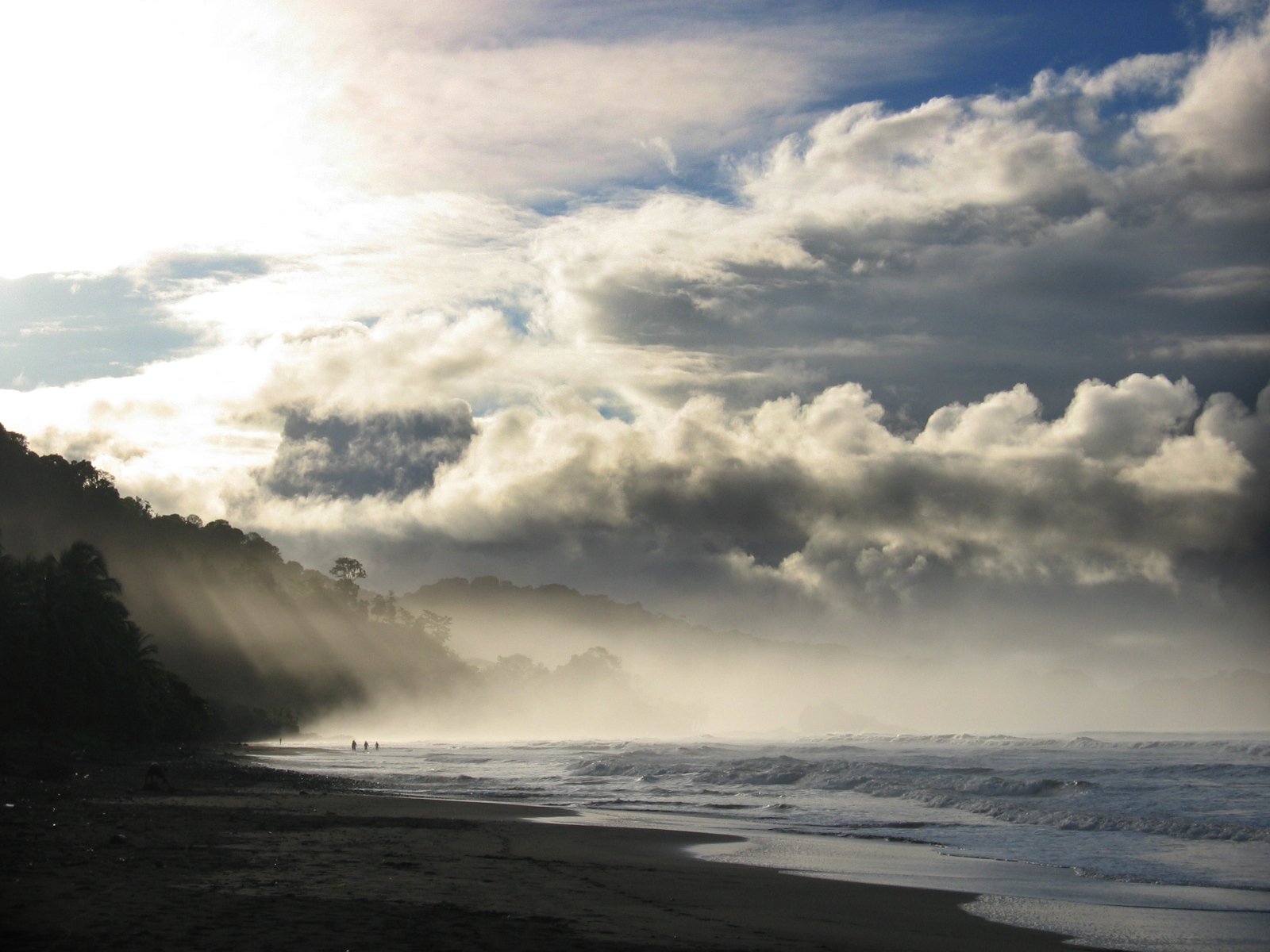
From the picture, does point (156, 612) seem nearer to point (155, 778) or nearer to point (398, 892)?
point (155, 778)

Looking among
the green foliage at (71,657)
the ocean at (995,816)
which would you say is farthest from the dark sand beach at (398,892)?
the green foliage at (71,657)

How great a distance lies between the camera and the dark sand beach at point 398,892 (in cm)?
1098

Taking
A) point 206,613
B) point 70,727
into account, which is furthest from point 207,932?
point 206,613

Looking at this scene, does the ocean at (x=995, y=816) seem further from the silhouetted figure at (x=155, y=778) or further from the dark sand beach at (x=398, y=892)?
the silhouetted figure at (x=155, y=778)

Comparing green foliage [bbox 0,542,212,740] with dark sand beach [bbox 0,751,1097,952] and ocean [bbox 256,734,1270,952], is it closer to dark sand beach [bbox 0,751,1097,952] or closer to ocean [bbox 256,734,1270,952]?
ocean [bbox 256,734,1270,952]

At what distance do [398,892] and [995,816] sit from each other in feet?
74.7

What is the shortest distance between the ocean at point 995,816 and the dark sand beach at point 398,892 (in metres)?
2.06

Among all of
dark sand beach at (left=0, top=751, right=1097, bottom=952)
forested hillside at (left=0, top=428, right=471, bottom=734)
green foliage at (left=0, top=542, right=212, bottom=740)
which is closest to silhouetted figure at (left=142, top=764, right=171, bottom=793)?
dark sand beach at (left=0, top=751, right=1097, bottom=952)

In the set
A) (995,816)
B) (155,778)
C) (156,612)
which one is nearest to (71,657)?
(155,778)

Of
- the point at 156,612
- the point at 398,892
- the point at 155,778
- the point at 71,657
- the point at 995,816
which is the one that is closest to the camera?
the point at 398,892

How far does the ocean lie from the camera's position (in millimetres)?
16391

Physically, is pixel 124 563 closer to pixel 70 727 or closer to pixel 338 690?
pixel 338 690

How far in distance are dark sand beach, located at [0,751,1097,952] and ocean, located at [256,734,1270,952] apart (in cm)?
206

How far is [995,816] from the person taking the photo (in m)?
31.0
